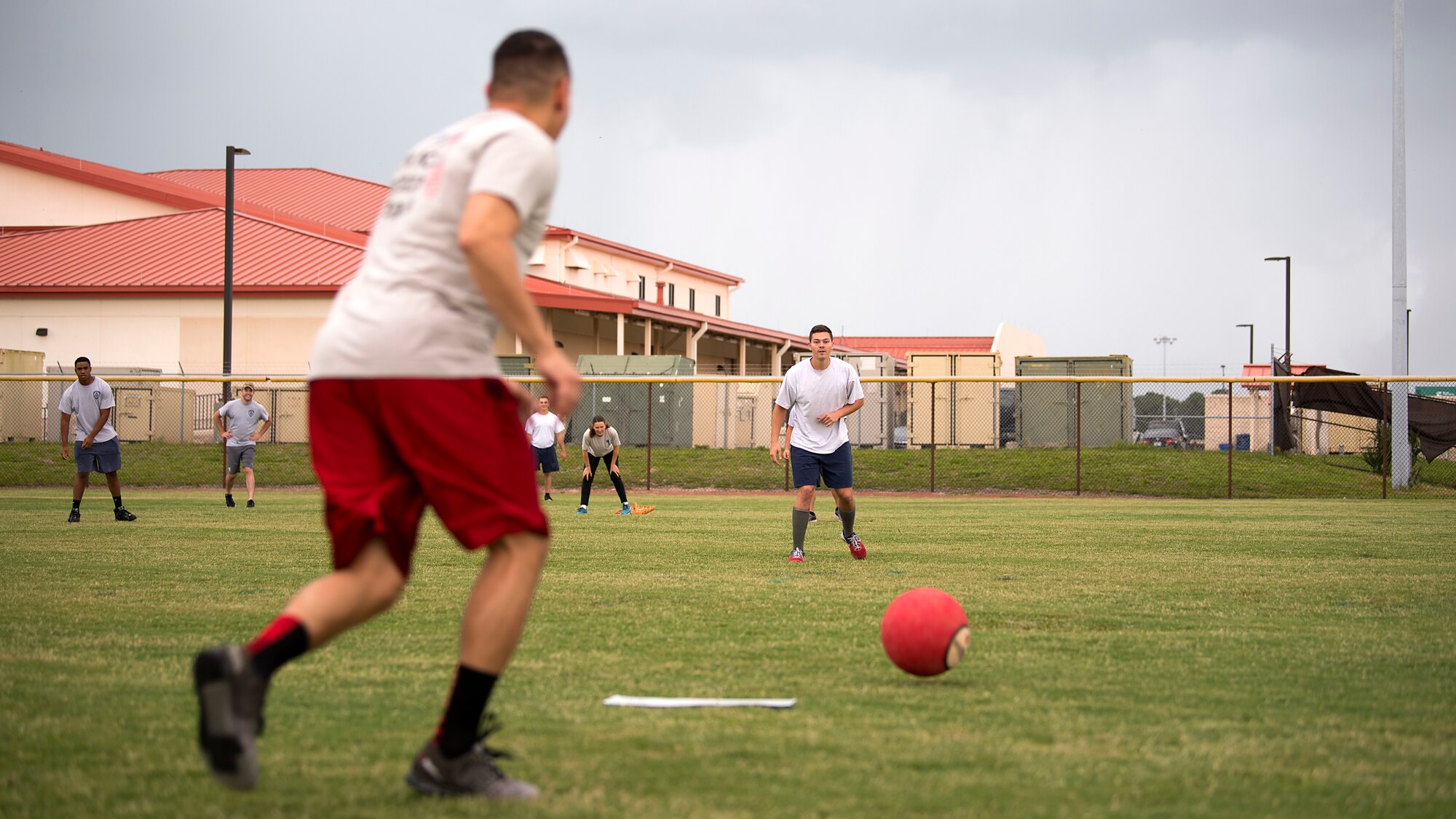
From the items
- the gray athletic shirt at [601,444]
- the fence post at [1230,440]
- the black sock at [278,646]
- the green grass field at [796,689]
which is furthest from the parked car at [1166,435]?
the black sock at [278,646]

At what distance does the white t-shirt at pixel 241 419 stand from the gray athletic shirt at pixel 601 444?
4.93m

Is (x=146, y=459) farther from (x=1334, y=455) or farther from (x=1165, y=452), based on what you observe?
(x=1334, y=455)

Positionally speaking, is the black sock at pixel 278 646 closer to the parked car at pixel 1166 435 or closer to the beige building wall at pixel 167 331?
the parked car at pixel 1166 435

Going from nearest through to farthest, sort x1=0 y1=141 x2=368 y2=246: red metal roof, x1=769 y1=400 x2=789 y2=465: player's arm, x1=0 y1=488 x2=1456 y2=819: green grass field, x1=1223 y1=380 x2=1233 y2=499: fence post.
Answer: x1=0 y1=488 x2=1456 y2=819: green grass field
x1=769 y1=400 x2=789 y2=465: player's arm
x1=1223 y1=380 x2=1233 y2=499: fence post
x1=0 y1=141 x2=368 y2=246: red metal roof

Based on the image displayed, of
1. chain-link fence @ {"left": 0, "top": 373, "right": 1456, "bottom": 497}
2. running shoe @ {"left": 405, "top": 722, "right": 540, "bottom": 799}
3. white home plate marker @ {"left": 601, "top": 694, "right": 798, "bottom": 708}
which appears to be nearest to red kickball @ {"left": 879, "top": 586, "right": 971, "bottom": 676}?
white home plate marker @ {"left": 601, "top": 694, "right": 798, "bottom": 708}

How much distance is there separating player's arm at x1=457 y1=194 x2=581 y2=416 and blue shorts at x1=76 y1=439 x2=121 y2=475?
568 inches

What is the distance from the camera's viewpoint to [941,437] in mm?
31859

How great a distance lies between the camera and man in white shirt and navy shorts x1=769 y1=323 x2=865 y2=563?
11.2 m

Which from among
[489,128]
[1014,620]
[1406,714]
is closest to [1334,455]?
[1014,620]

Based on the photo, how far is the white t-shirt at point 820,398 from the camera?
11383 mm

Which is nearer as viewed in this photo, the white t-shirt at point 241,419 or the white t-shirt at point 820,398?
the white t-shirt at point 820,398

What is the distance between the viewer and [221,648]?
3115 mm

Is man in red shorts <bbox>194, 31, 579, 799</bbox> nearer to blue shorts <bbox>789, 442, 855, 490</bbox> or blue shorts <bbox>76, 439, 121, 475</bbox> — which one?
blue shorts <bbox>789, 442, 855, 490</bbox>

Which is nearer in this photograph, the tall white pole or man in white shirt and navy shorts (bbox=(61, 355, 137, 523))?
man in white shirt and navy shorts (bbox=(61, 355, 137, 523))
